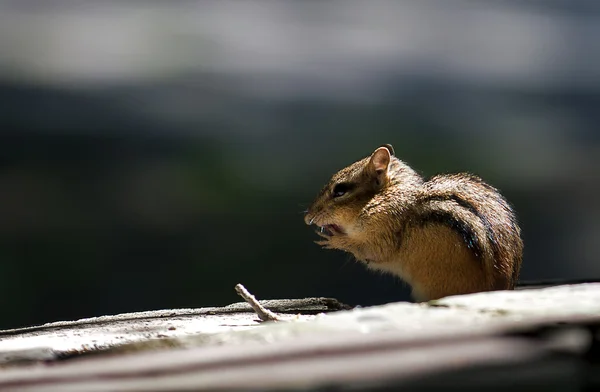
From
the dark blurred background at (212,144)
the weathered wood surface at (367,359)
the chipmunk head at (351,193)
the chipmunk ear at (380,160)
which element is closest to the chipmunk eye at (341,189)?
the chipmunk head at (351,193)

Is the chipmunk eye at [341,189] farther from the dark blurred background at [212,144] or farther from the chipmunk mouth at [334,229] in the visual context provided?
the dark blurred background at [212,144]

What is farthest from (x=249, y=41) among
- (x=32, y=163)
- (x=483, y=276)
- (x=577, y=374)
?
(x=577, y=374)

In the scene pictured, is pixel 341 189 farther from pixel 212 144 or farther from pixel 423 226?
pixel 212 144

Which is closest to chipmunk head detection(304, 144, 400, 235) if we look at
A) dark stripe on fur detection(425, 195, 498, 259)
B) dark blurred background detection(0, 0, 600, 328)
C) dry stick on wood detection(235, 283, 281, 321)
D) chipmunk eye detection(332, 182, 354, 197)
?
chipmunk eye detection(332, 182, 354, 197)

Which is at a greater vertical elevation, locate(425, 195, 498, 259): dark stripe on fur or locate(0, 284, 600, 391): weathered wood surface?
locate(425, 195, 498, 259): dark stripe on fur

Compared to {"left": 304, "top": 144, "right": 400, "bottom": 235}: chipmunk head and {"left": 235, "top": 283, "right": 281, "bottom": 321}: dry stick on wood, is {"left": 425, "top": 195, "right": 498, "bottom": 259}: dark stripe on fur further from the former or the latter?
{"left": 235, "top": 283, "right": 281, "bottom": 321}: dry stick on wood

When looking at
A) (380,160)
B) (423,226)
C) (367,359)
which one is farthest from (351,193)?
(367,359)

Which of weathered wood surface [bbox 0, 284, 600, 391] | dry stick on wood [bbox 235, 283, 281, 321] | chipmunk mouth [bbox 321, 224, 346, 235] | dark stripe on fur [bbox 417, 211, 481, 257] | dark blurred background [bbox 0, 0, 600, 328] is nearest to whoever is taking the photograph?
weathered wood surface [bbox 0, 284, 600, 391]

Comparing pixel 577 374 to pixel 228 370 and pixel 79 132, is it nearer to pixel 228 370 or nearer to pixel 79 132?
pixel 228 370
